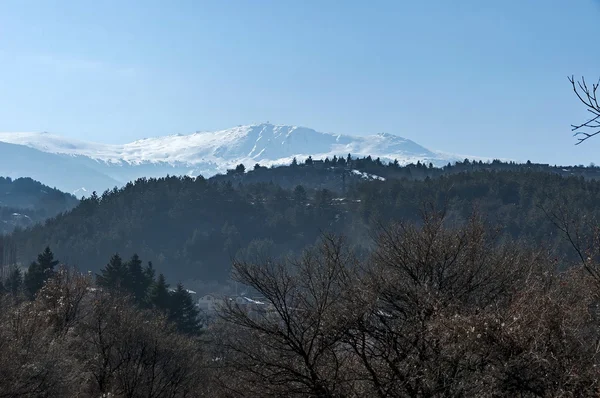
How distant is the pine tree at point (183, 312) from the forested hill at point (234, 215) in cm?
8525

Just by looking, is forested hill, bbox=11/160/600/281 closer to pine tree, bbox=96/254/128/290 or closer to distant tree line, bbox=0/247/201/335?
distant tree line, bbox=0/247/201/335

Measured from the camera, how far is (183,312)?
213ft

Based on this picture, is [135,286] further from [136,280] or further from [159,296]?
[159,296]

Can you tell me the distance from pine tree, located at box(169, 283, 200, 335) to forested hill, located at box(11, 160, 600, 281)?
85246 mm

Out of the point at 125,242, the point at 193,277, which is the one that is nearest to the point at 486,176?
the point at 193,277

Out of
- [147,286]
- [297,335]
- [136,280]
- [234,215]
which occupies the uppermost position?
[297,335]

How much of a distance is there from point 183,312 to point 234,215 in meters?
126

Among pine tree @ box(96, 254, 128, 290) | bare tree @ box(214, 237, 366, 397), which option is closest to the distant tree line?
pine tree @ box(96, 254, 128, 290)

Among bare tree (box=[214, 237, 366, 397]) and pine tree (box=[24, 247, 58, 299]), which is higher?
bare tree (box=[214, 237, 366, 397])

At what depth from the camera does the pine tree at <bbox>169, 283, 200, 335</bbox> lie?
6247 centimetres

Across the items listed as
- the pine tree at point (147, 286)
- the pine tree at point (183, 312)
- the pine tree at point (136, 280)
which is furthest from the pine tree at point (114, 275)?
the pine tree at point (183, 312)

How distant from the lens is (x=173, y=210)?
18938cm

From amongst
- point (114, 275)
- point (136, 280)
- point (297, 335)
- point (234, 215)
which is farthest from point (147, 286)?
point (234, 215)

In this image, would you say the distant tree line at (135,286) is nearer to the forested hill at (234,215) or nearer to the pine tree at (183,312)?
the pine tree at (183,312)
